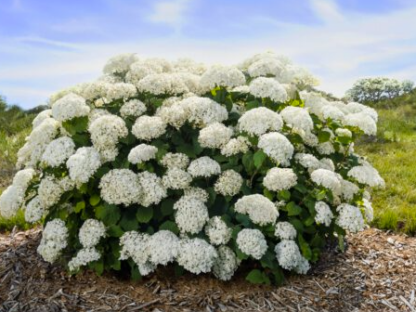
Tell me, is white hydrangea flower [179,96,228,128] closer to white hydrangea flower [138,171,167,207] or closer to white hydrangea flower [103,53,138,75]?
white hydrangea flower [138,171,167,207]

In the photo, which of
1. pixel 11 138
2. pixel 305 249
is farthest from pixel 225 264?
pixel 11 138

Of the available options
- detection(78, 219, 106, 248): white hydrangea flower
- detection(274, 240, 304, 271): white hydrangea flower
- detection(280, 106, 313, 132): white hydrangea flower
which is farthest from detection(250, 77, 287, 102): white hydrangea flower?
detection(78, 219, 106, 248): white hydrangea flower

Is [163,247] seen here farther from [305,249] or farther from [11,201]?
[11,201]

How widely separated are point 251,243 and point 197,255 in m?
0.50

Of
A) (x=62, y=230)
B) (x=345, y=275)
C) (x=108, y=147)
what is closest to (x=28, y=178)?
(x=62, y=230)

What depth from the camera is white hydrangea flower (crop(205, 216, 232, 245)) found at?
512 centimetres

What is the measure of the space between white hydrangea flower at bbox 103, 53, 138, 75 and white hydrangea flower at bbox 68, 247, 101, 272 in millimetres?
2251

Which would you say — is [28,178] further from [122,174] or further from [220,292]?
[220,292]

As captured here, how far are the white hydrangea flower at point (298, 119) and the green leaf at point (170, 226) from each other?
58.8 inches

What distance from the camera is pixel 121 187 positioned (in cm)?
505

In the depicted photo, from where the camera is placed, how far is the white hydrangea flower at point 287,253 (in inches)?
204

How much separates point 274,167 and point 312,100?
→ 142 cm

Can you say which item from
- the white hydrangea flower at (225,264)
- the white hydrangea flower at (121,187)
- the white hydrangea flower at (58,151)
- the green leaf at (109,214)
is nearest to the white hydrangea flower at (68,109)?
the white hydrangea flower at (58,151)

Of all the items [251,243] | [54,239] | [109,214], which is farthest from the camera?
[54,239]
